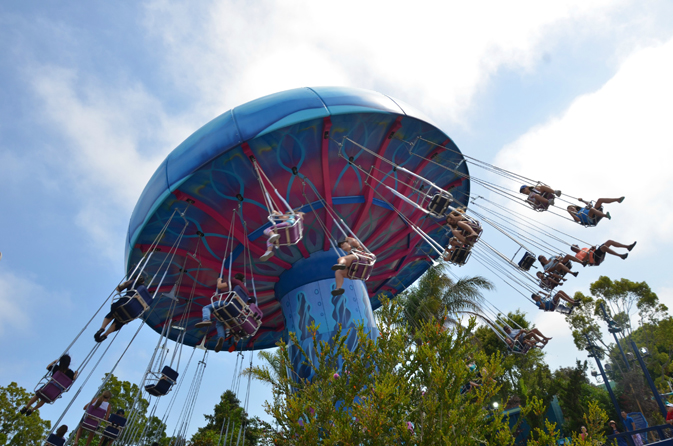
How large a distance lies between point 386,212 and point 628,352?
94.1ft

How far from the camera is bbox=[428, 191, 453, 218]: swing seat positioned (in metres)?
10.3

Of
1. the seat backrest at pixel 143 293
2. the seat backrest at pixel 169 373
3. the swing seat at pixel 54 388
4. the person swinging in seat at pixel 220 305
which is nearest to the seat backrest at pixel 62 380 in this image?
the swing seat at pixel 54 388

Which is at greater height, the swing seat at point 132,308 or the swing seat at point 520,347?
the swing seat at point 520,347

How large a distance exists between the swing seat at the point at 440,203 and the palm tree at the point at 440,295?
11956 mm

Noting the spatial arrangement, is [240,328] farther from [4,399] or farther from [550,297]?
[4,399]

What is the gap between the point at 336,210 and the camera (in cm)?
1245

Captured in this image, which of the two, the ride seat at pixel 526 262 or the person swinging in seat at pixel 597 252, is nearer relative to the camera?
the person swinging in seat at pixel 597 252

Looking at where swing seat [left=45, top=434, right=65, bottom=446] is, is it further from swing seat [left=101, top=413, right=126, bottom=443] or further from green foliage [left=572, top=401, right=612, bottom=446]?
green foliage [left=572, top=401, right=612, bottom=446]

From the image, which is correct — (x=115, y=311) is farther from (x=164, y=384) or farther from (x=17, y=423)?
(x=17, y=423)

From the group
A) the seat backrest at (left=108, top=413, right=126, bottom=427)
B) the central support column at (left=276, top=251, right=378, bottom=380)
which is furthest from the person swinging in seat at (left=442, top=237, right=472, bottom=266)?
the seat backrest at (left=108, top=413, right=126, bottom=427)

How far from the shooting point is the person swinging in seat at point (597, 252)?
1004 centimetres

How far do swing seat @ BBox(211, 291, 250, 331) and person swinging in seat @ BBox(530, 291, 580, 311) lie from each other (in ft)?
28.4

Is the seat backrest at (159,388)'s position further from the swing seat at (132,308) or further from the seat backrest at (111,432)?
the swing seat at (132,308)

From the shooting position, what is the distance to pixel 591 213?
10742mm
